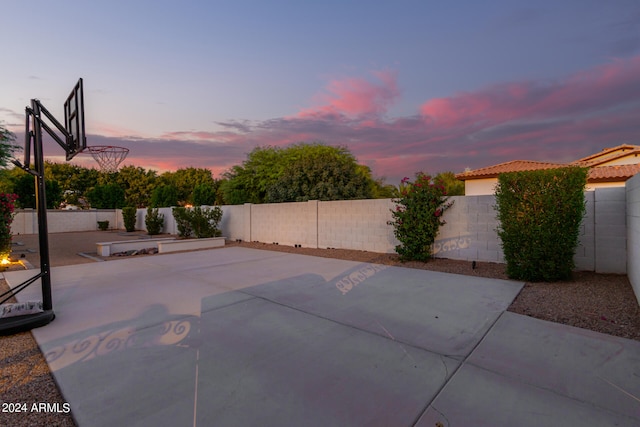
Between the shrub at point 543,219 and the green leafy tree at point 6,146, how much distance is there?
16.1 m

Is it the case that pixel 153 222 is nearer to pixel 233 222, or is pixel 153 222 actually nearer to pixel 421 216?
pixel 233 222

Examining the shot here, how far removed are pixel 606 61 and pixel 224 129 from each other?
1775 cm

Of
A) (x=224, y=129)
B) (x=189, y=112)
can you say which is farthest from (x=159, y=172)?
(x=189, y=112)

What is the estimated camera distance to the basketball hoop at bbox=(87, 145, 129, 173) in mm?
26959

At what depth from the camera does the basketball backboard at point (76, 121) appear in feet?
15.1

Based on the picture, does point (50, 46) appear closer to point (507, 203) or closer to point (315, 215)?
point (315, 215)

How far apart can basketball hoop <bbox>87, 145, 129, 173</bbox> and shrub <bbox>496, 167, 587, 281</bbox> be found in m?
30.9

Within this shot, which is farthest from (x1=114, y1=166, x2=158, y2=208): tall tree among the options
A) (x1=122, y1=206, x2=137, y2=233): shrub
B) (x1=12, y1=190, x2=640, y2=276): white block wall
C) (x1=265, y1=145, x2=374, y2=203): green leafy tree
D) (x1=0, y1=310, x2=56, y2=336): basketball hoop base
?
(x1=0, y1=310, x2=56, y2=336): basketball hoop base

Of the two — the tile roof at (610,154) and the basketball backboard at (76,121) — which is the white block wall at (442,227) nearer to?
the basketball backboard at (76,121)

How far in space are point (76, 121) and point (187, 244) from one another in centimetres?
786

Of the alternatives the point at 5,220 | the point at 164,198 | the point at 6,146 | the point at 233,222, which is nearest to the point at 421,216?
the point at 233,222

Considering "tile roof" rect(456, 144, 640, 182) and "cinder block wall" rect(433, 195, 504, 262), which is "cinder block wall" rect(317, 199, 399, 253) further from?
"tile roof" rect(456, 144, 640, 182)

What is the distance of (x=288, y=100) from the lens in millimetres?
13992

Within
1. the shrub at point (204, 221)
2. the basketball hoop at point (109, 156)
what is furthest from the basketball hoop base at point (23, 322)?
the basketball hoop at point (109, 156)
